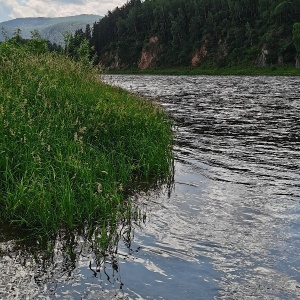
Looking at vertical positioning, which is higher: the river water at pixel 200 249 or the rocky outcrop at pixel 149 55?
the rocky outcrop at pixel 149 55

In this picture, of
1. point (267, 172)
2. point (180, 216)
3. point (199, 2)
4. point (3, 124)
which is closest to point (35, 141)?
point (3, 124)

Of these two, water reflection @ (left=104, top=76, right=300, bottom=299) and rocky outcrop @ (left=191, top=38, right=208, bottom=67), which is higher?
rocky outcrop @ (left=191, top=38, right=208, bottom=67)

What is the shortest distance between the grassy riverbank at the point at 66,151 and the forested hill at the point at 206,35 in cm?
9318

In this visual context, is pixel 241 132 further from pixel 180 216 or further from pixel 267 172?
pixel 180 216

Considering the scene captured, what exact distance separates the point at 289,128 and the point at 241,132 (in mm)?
2540

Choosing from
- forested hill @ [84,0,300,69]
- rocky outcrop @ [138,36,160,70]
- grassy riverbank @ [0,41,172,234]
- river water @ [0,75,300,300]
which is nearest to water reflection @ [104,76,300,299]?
river water @ [0,75,300,300]

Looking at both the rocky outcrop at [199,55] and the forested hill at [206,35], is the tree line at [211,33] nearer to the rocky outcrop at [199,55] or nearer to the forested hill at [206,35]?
the forested hill at [206,35]

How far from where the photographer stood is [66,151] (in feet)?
29.5

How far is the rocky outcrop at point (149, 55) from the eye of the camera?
16575cm

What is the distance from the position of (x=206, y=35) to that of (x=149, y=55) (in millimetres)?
24928

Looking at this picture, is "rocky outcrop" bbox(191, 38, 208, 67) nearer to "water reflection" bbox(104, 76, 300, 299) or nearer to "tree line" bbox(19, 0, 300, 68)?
"tree line" bbox(19, 0, 300, 68)

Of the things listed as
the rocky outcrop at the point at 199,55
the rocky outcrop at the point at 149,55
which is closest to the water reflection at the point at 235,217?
the rocky outcrop at the point at 199,55


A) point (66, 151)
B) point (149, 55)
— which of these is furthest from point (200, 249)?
point (149, 55)

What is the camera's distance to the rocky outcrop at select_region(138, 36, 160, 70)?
544ft
